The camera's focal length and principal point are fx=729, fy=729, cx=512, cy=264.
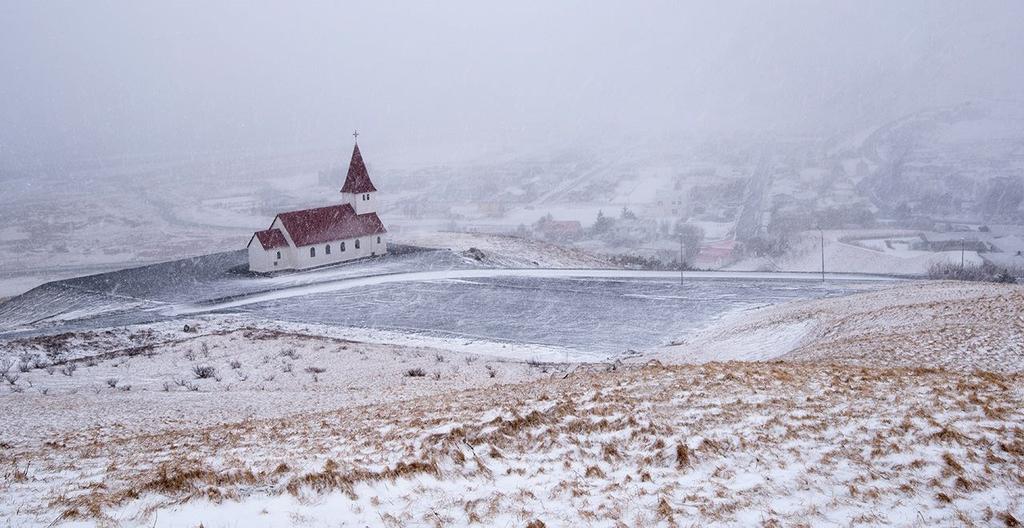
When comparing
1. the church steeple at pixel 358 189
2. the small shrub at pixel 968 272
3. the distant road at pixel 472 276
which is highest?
the church steeple at pixel 358 189

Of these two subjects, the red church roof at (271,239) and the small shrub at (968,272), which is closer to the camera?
the red church roof at (271,239)

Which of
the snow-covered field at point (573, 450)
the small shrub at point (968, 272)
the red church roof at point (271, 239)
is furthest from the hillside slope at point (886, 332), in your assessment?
the red church roof at point (271, 239)

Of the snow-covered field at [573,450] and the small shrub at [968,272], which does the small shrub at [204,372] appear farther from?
the small shrub at [968,272]

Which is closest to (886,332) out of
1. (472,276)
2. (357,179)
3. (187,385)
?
(187,385)

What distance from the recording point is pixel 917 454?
8406 mm

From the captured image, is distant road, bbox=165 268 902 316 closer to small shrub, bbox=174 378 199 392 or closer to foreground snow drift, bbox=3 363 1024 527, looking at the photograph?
small shrub, bbox=174 378 199 392

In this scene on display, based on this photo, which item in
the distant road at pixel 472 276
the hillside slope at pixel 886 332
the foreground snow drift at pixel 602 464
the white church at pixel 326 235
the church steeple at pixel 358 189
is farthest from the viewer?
the church steeple at pixel 358 189

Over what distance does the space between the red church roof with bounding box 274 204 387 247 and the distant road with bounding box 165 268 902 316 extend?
3851mm

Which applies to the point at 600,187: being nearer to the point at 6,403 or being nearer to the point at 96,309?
the point at 96,309

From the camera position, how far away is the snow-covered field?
24.8ft

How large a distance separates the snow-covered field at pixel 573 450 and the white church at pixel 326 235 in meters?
27.6

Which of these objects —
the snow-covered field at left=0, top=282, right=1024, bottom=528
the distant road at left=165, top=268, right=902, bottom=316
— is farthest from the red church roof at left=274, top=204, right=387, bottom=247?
the snow-covered field at left=0, top=282, right=1024, bottom=528

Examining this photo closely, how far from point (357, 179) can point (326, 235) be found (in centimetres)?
519

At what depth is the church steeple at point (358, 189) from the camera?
50.4 metres
